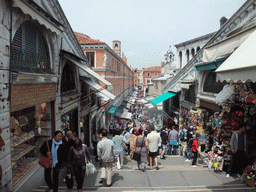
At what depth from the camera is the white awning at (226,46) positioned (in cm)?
579

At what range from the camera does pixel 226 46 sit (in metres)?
6.80

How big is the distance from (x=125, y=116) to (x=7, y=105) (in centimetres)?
2287

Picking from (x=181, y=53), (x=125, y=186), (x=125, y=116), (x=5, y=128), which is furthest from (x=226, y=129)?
(x=125, y=116)

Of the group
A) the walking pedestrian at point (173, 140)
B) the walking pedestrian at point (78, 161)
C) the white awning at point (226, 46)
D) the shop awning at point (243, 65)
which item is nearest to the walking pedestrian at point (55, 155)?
the walking pedestrian at point (78, 161)

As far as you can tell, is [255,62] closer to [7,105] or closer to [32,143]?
[7,105]

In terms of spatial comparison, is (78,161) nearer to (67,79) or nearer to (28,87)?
(28,87)

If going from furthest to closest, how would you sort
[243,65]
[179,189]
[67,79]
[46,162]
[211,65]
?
[67,79] < [211,65] < [179,189] < [46,162] < [243,65]

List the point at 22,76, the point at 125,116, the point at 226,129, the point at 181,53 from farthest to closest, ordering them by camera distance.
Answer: the point at 125,116
the point at 181,53
the point at 226,129
the point at 22,76

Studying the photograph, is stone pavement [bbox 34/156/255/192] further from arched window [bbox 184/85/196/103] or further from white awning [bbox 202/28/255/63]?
arched window [bbox 184/85/196/103]

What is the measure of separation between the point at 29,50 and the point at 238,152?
6198 millimetres

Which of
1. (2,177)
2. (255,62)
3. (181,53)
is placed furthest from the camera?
(181,53)

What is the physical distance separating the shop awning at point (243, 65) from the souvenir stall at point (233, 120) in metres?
1.87

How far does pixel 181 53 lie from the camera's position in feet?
81.1

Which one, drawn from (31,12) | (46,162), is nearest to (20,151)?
(46,162)
